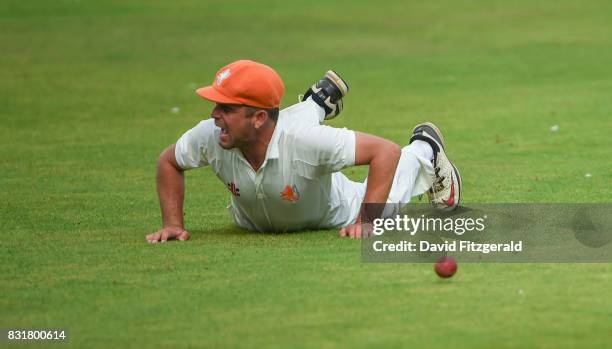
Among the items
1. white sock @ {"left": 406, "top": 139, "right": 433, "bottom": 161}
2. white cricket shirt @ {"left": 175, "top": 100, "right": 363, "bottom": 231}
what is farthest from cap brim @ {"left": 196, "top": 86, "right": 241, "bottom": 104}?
white sock @ {"left": 406, "top": 139, "right": 433, "bottom": 161}

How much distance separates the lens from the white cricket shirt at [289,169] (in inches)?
342

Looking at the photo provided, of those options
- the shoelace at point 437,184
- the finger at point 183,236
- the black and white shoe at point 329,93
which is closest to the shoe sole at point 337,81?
the black and white shoe at point 329,93

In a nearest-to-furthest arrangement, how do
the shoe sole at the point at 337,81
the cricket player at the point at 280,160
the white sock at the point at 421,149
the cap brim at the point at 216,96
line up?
the cap brim at the point at 216,96
the cricket player at the point at 280,160
the shoe sole at the point at 337,81
the white sock at the point at 421,149

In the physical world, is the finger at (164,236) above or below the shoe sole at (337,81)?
below

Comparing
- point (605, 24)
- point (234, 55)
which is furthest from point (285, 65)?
point (605, 24)

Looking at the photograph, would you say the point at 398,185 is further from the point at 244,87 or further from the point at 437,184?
the point at 244,87

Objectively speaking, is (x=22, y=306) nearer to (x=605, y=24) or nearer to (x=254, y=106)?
(x=254, y=106)

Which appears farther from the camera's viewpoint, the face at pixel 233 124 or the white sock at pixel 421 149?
the white sock at pixel 421 149

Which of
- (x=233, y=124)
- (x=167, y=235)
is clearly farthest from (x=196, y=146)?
(x=167, y=235)

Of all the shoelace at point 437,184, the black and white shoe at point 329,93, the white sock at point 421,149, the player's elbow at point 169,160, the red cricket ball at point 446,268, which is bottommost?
the red cricket ball at point 446,268

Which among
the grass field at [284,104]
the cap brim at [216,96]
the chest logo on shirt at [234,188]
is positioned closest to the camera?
the grass field at [284,104]

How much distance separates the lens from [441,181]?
9734 millimetres

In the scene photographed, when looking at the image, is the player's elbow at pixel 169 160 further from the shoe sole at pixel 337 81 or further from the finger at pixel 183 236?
the shoe sole at pixel 337 81

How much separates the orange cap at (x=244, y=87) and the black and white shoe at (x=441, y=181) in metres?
1.63
